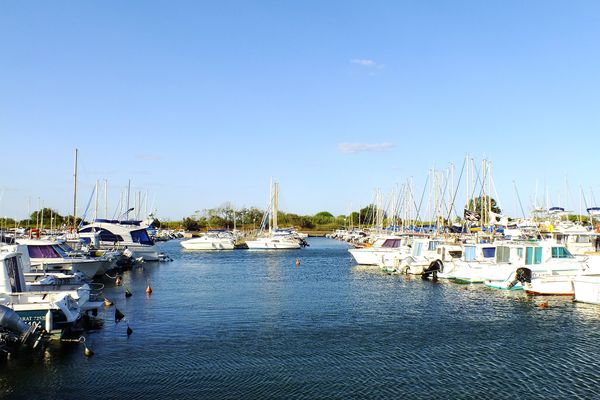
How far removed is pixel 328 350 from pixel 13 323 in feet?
42.1

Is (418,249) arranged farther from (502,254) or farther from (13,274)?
(13,274)

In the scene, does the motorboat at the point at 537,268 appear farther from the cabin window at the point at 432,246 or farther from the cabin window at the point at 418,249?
the cabin window at the point at 418,249

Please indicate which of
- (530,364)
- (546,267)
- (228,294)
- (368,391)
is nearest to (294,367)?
(368,391)

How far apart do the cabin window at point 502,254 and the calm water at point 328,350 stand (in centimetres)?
443

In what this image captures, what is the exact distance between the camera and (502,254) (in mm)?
45219

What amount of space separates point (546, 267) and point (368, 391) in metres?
27.7

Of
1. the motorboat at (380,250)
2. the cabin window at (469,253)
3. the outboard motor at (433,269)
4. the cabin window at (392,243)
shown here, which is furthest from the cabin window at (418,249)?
the cabin window at (392,243)

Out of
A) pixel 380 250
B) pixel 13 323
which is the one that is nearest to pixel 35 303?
pixel 13 323

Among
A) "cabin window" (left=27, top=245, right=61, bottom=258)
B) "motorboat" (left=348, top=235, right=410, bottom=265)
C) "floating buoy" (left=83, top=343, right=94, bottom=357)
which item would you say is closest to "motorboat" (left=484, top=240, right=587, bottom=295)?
"motorboat" (left=348, top=235, right=410, bottom=265)

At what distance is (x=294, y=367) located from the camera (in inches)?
856

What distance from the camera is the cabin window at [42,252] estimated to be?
4594cm

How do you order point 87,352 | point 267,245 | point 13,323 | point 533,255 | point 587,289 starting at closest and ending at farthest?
point 13,323
point 87,352
point 587,289
point 533,255
point 267,245

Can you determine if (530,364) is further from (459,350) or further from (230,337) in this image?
(230,337)

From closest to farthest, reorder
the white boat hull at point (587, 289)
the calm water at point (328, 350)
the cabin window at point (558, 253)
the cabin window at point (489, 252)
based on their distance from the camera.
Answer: the calm water at point (328, 350)
the white boat hull at point (587, 289)
the cabin window at point (558, 253)
the cabin window at point (489, 252)
